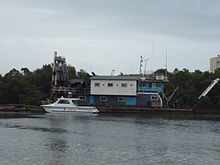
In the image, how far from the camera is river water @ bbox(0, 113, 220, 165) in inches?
1019

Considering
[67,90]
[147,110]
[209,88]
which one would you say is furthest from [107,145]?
[209,88]

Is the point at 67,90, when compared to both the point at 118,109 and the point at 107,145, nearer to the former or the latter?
the point at 118,109

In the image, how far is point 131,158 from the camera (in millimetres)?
26578

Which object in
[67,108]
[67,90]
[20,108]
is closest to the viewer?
[67,108]

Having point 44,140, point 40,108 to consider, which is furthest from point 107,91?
point 44,140

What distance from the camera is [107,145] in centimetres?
3148

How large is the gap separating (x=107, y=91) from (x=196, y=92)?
58.8 feet

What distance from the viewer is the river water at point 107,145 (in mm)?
25880

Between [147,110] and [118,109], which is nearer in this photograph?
[147,110]

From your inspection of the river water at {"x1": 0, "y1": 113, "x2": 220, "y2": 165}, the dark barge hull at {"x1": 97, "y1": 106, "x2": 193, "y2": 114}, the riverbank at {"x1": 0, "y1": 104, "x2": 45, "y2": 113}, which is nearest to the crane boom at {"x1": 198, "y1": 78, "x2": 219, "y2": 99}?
the dark barge hull at {"x1": 97, "y1": 106, "x2": 193, "y2": 114}

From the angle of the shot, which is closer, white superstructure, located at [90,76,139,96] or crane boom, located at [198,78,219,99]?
white superstructure, located at [90,76,139,96]

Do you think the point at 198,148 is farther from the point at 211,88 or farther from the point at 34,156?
the point at 211,88

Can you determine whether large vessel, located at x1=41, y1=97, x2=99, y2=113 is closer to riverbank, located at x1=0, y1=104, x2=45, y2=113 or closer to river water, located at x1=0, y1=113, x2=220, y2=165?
riverbank, located at x1=0, y1=104, x2=45, y2=113

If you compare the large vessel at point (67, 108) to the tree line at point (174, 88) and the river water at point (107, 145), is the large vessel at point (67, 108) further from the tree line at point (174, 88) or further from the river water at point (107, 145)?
the river water at point (107, 145)
